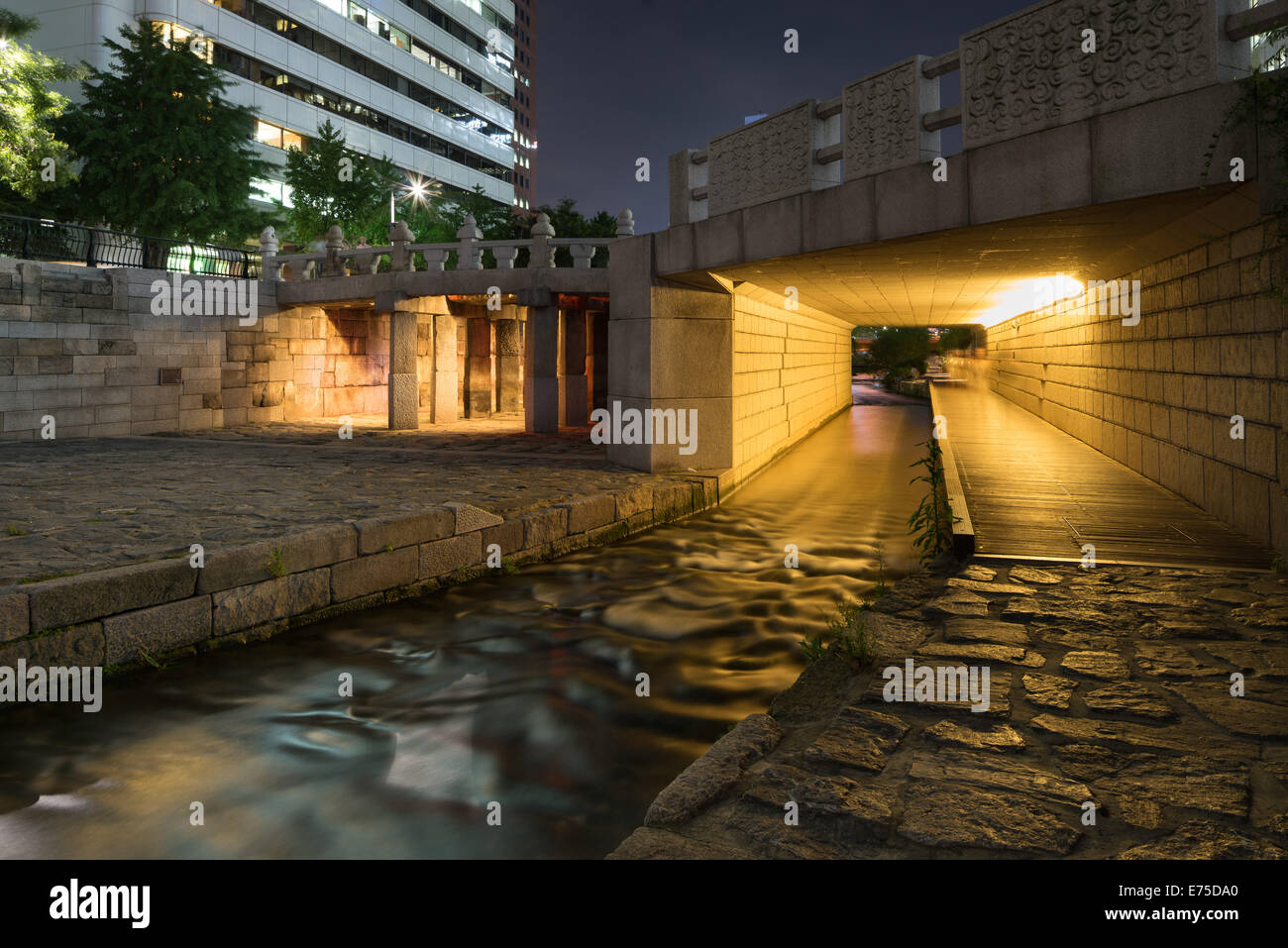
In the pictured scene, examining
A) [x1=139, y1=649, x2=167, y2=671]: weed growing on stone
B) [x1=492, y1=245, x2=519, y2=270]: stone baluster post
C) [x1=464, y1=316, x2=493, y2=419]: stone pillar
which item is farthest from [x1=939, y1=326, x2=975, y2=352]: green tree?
[x1=139, y1=649, x2=167, y2=671]: weed growing on stone

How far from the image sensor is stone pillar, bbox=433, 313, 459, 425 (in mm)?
20984

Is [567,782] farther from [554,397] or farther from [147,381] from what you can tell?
→ [147,381]

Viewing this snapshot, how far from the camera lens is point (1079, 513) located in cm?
866

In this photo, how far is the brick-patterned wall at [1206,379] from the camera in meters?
6.68

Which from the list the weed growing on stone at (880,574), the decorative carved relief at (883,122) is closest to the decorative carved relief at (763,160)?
the decorative carved relief at (883,122)

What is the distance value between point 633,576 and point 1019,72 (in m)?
5.80

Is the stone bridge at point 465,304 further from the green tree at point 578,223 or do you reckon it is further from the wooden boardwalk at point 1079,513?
the green tree at point 578,223

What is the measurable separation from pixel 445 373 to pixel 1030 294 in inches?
526

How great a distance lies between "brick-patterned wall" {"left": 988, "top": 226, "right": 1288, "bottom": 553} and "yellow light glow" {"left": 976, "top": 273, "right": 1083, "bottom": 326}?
1.48 ft

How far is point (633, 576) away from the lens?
8961 millimetres

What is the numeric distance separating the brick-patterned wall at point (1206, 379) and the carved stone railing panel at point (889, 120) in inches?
112

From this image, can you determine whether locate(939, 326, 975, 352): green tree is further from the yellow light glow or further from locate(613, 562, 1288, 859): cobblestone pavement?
locate(613, 562, 1288, 859): cobblestone pavement

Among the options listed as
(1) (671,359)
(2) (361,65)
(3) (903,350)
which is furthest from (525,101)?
(1) (671,359)

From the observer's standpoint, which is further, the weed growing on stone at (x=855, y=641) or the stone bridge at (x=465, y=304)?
the stone bridge at (x=465, y=304)
